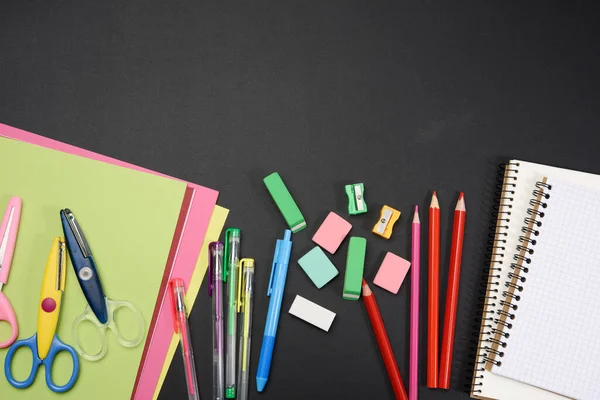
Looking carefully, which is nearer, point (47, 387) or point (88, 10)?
point (47, 387)

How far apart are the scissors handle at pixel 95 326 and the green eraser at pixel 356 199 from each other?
0.46 meters

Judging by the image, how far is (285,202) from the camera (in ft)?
3.79

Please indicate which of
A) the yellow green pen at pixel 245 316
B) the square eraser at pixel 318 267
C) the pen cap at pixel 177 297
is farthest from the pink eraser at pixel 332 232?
the pen cap at pixel 177 297

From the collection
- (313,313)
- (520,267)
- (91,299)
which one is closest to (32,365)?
(91,299)

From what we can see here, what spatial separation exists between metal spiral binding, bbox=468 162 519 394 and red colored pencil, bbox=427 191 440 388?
2.6 inches

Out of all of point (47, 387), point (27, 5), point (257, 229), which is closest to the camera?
point (47, 387)

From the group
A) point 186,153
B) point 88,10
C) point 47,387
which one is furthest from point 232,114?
point 47,387

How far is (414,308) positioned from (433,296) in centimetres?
4

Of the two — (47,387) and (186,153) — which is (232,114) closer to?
(186,153)

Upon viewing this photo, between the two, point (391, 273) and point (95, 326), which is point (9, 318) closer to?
point (95, 326)

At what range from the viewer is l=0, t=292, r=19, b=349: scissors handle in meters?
1.07

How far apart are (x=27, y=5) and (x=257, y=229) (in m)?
0.62

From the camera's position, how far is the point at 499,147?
1214 mm

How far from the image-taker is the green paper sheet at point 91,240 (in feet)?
3.55
